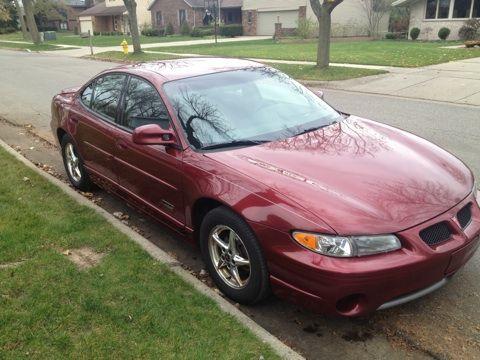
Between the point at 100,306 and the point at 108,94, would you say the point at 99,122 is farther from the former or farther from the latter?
the point at 100,306

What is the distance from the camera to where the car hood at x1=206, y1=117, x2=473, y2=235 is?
9.36ft

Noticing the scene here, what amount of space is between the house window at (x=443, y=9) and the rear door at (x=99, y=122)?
31631 mm

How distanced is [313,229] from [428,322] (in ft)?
3.58

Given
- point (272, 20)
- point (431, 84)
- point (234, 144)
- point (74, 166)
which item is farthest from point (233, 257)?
point (272, 20)

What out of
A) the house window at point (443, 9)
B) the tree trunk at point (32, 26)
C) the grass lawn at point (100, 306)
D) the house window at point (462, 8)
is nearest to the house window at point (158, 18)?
the tree trunk at point (32, 26)

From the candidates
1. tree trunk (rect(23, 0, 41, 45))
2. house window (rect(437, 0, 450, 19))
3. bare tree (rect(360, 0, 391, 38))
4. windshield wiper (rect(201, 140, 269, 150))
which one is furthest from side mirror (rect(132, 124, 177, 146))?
tree trunk (rect(23, 0, 41, 45))

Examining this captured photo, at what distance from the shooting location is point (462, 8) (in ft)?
101

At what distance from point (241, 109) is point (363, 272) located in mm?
1835

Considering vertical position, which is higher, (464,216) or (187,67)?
(187,67)

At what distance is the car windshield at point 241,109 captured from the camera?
377 centimetres

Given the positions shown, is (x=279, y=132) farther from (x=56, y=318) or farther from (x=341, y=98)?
(x=341, y=98)

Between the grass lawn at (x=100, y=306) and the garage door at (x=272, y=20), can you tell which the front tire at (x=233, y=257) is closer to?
the grass lawn at (x=100, y=306)

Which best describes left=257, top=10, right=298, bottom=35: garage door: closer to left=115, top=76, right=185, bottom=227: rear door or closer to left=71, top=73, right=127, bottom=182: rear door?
left=71, top=73, right=127, bottom=182: rear door

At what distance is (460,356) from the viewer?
2852 millimetres
